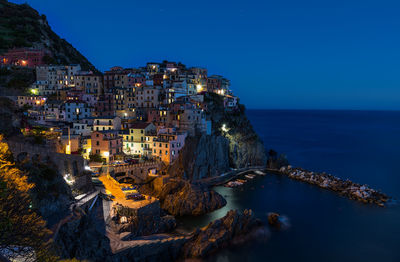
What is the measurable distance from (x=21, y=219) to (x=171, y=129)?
124 ft

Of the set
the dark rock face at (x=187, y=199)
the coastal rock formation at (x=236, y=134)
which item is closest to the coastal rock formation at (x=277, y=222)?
the dark rock face at (x=187, y=199)

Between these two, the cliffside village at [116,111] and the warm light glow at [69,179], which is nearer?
the warm light glow at [69,179]

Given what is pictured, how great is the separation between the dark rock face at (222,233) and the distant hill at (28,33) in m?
64.1

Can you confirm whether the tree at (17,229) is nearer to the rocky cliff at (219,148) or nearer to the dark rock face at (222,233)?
the dark rock face at (222,233)

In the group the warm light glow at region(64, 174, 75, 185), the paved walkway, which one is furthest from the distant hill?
the paved walkway

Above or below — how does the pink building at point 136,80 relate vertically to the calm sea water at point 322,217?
above

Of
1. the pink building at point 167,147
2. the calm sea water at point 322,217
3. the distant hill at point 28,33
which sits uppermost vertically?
the distant hill at point 28,33

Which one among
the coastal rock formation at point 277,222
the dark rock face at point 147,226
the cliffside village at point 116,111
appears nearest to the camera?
the dark rock face at point 147,226

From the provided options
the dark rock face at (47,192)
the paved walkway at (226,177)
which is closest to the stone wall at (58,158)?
the dark rock face at (47,192)

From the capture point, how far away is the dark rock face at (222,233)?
27.2 metres

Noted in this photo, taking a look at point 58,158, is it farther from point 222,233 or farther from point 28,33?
point 28,33

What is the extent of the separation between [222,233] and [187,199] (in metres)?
9.61

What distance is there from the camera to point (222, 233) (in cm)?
2909

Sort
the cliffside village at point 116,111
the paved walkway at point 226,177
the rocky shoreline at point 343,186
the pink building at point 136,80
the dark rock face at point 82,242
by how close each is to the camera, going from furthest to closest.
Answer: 1. the pink building at point 136,80
2. the paved walkway at point 226,177
3. the cliffside village at point 116,111
4. the rocky shoreline at point 343,186
5. the dark rock face at point 82,242
